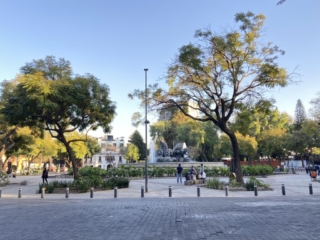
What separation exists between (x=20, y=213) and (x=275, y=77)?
1792 centimetres

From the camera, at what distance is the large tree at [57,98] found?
832 inches

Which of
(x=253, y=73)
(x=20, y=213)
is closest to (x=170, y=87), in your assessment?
(x=253, y=73)

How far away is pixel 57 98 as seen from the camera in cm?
2191

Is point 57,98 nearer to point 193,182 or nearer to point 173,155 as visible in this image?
point 193,182

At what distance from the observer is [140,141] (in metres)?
89.8

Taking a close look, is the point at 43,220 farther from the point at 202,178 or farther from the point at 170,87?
the point at 202,178

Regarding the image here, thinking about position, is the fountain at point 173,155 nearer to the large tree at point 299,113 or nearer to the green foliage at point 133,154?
the green foliage at point 133,154

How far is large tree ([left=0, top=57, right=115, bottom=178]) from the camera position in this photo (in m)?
21.1

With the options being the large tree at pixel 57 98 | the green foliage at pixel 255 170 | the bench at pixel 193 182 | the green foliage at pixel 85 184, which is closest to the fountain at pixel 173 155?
the green foliage at pixel 255 170

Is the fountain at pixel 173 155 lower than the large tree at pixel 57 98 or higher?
lower

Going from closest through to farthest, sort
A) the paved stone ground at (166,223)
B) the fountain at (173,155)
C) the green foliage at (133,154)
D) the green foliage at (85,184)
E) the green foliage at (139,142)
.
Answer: the paved stone ground at (166,223) → the green foliage at (85,184) → the fountain at (173,155) → the green foliage at (133,154) → the green foliage at (139,142)

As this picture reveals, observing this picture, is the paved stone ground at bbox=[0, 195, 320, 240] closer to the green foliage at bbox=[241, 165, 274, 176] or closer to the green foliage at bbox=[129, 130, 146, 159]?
the green foliage at bbox=[241, 165, 274, 176]

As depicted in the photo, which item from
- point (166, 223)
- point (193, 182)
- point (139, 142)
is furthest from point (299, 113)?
point (166, 223)

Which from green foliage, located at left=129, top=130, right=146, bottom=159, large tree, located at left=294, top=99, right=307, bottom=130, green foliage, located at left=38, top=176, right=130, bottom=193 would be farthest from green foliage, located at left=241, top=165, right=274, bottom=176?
green foliage, located at left=129, top=130, right=146, bottom=159
